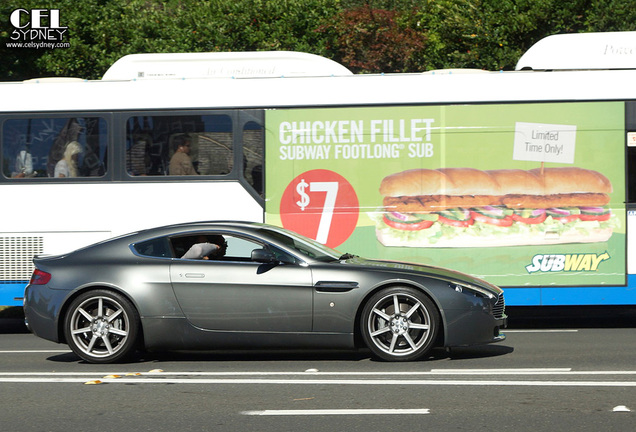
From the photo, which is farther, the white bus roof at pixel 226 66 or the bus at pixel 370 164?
the white bus roof at pixel 226 66

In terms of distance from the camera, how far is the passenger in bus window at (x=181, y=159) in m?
11.0

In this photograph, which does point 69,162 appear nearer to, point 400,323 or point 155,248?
point 155,248

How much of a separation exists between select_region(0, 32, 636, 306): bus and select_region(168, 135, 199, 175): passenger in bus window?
0.03 m

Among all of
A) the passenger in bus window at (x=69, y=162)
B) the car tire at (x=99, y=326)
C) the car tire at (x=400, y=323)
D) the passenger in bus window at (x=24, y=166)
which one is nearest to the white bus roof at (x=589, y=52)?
the car tire at (x=400, y=323)

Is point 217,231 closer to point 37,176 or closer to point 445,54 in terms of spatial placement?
point 37,176

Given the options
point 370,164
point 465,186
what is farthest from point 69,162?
point 465,186

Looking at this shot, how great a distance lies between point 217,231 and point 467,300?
2.44 m

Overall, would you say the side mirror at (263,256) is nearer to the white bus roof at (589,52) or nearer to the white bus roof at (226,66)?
the white bus roof at (226,66)

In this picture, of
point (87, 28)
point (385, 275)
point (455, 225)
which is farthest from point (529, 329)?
point (87, 28)

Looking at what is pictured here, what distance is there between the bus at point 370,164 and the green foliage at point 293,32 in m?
7.12

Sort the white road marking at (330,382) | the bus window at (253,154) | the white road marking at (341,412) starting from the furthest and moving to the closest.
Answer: the bus window at (253,154)
the white road marking at (330,382)
the white road marking at (341,412)

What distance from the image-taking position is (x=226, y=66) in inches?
449

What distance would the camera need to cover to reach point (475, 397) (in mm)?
6551

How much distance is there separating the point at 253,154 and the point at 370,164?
143cm
